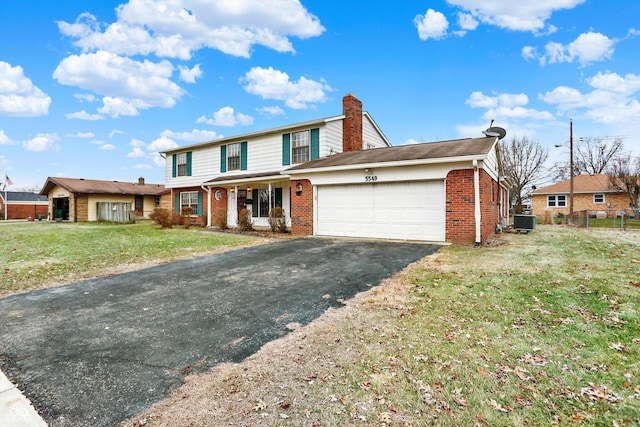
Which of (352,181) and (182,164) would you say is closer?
(352,181)

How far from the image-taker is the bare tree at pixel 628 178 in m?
27.2

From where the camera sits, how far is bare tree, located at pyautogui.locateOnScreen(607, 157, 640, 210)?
2725 centimetres

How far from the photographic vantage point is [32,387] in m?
2.66

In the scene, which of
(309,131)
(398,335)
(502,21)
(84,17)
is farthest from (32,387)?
(502,21)

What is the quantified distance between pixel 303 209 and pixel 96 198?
22.2m

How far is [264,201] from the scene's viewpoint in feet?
56.6

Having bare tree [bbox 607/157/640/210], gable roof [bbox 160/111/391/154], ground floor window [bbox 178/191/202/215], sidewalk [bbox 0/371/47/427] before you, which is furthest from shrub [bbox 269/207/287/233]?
bare tree [bbox 607/157/640/210]

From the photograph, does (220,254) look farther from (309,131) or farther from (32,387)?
(309,131)

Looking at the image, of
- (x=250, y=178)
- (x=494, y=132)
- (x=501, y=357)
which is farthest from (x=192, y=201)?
(x=501, y=357)

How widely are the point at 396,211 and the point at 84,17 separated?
50.3 feet

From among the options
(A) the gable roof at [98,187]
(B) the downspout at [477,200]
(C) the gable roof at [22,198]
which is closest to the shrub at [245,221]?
(B) the downspout at [477,200]

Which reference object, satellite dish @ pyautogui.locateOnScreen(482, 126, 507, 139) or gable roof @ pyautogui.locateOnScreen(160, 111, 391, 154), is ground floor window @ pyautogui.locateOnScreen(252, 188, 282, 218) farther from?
satellite dish @ pyautogui.locateOnScreen(482, 126, 507, 139)

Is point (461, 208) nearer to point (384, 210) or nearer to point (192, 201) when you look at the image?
point (384, 210)

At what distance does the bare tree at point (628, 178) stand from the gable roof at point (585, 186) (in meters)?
0.84
